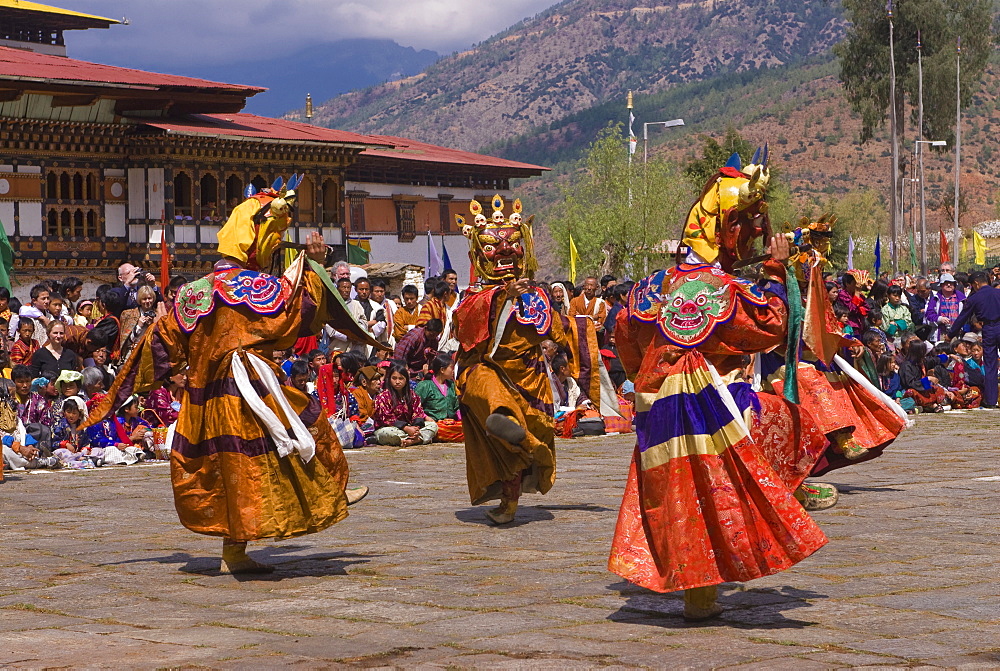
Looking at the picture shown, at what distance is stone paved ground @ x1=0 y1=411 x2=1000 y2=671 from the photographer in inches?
218

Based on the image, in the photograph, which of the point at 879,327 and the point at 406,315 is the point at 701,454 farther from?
the point at 879,327

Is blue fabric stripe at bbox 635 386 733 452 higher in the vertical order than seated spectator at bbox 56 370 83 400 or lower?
higher

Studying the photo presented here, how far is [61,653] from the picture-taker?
18.4 feet

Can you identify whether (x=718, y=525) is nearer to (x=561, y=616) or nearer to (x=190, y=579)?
(x=561, y=616)

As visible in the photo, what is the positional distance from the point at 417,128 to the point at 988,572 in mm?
164707

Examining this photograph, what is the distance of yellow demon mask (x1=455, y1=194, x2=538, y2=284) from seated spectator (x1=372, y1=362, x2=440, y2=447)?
481 cm

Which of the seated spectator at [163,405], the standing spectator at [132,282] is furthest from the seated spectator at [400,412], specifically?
the standing spectator at [132,282]

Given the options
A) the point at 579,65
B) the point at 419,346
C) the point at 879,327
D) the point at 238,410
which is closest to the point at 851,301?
the point at 419,346

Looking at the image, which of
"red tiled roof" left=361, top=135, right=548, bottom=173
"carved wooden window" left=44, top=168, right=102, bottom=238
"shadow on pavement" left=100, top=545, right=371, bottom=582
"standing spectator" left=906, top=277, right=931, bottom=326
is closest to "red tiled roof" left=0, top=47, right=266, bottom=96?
"carved wooden window" left=44, top=168, right=102, bottom=238

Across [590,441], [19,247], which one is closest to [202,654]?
[590,441]

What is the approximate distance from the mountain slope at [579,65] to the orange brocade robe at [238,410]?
155729mm

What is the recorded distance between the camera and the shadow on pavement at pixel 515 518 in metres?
9.41

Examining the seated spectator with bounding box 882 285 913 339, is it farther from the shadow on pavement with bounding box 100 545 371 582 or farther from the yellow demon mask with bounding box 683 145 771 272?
the yellow demon mask with bounding box 683 145 771 272

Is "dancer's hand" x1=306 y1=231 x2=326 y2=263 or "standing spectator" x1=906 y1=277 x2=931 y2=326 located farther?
"standing spectator" x1=906 y1=277 x2=931 y2=326
